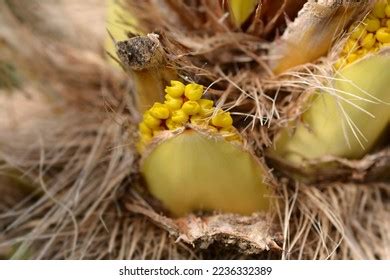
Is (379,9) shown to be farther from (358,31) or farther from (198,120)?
(198,120)

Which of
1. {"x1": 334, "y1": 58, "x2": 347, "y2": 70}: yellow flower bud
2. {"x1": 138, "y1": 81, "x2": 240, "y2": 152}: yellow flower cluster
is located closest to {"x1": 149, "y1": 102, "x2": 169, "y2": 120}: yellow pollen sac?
{"x1": 138, "y1": 81, "x2": 240, "y2": 152}: yellow flower cluster

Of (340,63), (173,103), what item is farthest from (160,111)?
(340,63)

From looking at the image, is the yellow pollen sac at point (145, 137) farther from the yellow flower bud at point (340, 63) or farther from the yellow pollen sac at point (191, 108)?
the yellow flower bud at point (340, 63)

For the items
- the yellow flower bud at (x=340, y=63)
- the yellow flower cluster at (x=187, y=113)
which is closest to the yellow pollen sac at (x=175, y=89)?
the yellow flower cluster at (x=187, y=113)

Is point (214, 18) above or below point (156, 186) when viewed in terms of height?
above

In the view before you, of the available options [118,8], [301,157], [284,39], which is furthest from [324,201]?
[118,8]

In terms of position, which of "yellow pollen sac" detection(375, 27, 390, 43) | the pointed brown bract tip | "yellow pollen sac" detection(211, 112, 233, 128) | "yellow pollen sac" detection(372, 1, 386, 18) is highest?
"yellow pollen sac" detection(372, 1, 386, 18)

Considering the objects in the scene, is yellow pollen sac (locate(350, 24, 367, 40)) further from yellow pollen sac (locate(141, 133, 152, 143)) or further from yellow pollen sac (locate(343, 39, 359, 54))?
yellow pollen sac (locate(141, 133, 152, 143))
